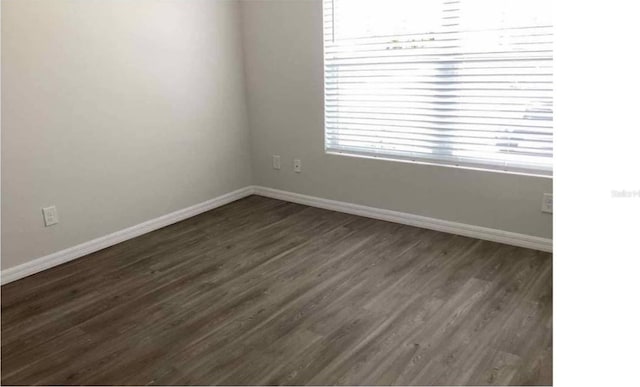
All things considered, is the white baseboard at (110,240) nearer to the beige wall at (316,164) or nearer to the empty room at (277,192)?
the empty room at (277,192)

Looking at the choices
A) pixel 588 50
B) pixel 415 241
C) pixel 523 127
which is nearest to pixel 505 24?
pixel 523 127

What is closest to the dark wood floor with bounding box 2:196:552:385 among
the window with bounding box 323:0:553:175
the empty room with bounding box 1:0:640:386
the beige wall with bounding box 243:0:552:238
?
the empty room with bounding box 1:0:640:386

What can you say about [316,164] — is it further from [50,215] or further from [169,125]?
[50,215]

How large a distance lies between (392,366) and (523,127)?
1.80 metres

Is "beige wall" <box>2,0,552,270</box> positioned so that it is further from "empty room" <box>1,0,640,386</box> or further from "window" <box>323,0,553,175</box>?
"window" <box>323,0,553,175</box>

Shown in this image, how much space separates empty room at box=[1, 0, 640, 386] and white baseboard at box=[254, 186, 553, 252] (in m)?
0.01

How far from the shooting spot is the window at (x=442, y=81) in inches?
118

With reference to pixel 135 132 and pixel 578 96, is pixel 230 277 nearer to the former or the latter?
pixel 135 132

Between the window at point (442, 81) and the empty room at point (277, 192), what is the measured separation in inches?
0.5

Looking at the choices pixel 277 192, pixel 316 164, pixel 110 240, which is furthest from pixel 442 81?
pixel 110 240

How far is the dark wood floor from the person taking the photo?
6.77 ft

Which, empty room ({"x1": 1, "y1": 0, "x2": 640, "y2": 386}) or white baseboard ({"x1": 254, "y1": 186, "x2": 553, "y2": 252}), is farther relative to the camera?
white baseboard ({"x1": 254, "y1": 186, "x2": 553, "y2": 252})

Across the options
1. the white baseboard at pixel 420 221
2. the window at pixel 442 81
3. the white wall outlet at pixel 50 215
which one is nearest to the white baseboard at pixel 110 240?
the white wall outlet at pixel 50 215

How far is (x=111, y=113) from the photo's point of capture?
3.38m
